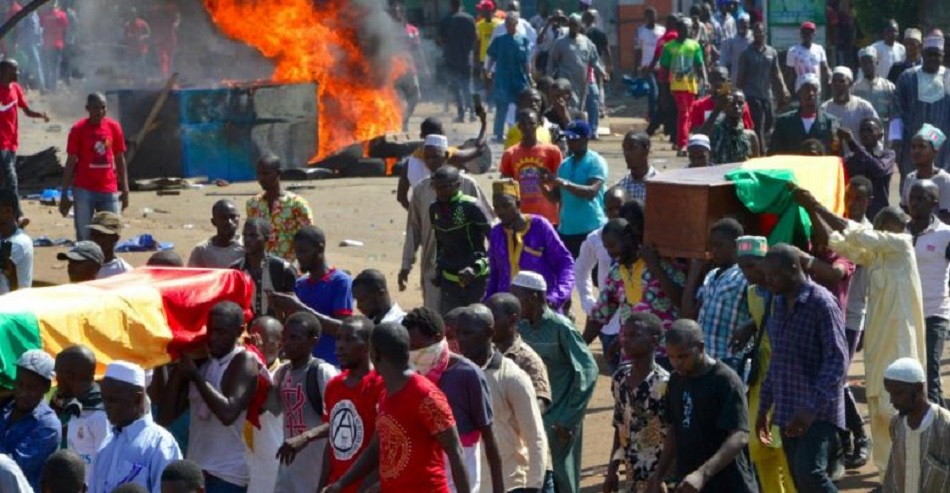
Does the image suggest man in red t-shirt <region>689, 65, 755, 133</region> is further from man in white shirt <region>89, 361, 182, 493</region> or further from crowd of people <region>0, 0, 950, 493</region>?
man in white shirt <region>89, 361, 182, 493</region>

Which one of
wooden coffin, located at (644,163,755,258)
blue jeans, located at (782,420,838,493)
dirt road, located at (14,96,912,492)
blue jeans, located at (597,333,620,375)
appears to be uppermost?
wooden coffin, located at (644,163,755,258)

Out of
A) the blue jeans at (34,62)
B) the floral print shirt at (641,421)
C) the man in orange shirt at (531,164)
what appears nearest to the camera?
the floral print shirt at (641,421)

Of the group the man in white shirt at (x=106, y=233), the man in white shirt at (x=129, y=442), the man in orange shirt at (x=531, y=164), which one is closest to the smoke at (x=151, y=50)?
the man in orange shirt at (x=531, y=164)

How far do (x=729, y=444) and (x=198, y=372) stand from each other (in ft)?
7.73

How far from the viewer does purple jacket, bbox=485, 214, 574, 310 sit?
11.1m

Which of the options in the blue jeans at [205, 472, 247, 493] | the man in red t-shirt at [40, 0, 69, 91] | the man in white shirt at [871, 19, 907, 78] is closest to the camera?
the blue jeans at [205, 472, 247, 493]

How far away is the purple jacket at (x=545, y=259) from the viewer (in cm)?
1112

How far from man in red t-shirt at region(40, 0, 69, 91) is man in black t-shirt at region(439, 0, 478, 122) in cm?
909

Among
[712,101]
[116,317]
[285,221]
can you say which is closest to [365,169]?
[712,101]

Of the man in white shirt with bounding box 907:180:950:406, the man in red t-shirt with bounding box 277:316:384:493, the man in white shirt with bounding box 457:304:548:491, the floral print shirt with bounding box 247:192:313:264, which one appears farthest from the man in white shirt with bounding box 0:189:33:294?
the man in white shirt with bounding box 907:180:950:406

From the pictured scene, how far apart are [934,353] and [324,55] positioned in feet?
50.6

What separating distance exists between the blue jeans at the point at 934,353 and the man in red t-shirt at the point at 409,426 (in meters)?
3.95

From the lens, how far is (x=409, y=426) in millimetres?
7398

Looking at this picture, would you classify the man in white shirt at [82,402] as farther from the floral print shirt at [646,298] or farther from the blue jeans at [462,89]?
the blue jeans at [462,89]
